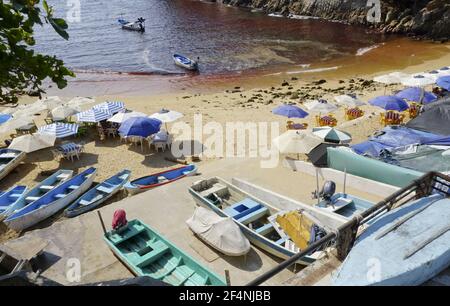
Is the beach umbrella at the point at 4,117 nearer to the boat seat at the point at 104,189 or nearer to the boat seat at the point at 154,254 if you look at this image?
the boat seat at the point at 104,189

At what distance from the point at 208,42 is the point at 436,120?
41273 mm

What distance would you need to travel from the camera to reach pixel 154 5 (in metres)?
86.6

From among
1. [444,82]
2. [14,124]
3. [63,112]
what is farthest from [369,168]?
[14,124]

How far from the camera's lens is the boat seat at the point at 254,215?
418 inches

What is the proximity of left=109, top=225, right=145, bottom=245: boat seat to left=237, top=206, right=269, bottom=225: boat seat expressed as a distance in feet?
9.44

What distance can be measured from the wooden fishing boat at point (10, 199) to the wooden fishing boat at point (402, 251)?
41.8 ft

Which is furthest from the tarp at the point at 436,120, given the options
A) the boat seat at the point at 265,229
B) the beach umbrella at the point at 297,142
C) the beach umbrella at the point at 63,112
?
the beach umbrella at the point at 63,112

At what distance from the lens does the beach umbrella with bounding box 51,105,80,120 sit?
2127 centimetres

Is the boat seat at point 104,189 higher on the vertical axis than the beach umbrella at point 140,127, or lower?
lower

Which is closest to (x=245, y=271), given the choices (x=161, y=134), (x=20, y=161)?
(x=161, y=134)

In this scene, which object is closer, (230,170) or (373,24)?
(230,170)
